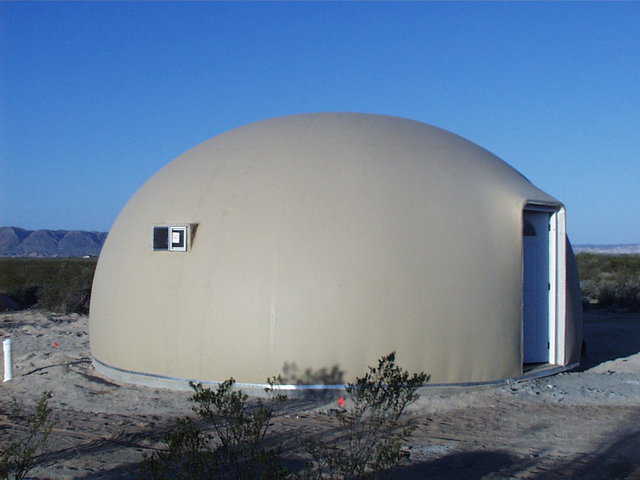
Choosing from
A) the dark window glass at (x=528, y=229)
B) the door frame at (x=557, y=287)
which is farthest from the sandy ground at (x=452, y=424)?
the dark window glass at (x=528, y=229)

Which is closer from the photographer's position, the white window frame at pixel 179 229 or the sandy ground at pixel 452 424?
the sandy ground at pixel 452 424

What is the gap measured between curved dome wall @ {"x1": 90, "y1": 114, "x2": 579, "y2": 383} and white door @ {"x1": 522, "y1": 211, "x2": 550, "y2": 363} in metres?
0.40

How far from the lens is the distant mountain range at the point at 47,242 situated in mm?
163275

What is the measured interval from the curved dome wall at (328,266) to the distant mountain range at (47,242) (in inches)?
6197

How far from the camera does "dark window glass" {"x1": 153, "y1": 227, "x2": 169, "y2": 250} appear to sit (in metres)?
9.95

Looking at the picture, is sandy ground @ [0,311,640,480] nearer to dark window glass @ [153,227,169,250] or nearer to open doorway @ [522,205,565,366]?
open doorway @ [522,205,565,366]

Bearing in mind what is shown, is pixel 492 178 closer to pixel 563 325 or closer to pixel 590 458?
pixel 563 325

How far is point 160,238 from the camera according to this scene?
10.0 meters

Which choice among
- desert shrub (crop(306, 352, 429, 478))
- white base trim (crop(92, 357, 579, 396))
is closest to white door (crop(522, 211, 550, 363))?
white base trim (crop(92, 357, 579, 396))

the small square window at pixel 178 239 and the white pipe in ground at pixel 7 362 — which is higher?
the small square window at pixel 178 239

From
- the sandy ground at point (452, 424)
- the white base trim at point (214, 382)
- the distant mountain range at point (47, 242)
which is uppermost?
the distant mountain range at point (47, 242)

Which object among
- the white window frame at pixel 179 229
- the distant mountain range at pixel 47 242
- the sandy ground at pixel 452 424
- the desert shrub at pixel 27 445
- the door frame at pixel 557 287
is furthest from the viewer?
the distant mountain range at pixel 47 242

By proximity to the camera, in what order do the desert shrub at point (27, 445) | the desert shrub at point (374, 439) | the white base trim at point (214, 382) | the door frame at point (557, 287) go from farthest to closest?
1. the door frame at point (557, 287)
2. the white base trim at point (214, 382)
3. the desert shrub at point (27, 445)
4. the desert shrub at point (374, 439)

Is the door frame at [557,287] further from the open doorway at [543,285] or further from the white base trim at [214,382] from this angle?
the white base trim at [214,382]
